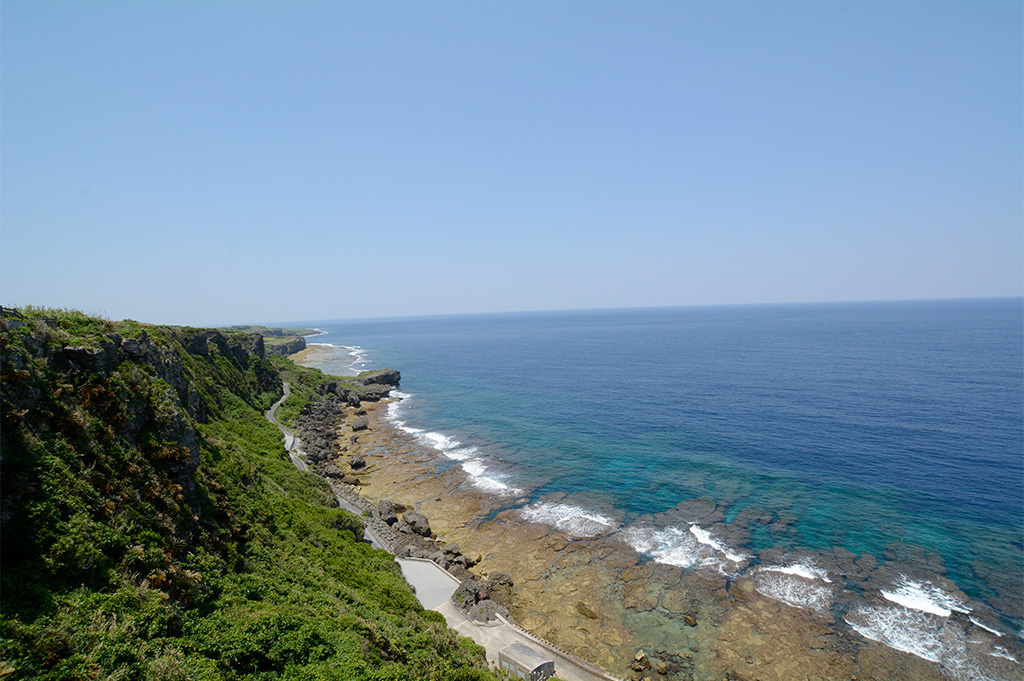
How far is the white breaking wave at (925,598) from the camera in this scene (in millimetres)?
28875

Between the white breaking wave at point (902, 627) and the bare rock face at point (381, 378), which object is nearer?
the white breaking wave at point (902, 627)

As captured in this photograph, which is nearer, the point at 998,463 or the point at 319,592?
the point at 319,592

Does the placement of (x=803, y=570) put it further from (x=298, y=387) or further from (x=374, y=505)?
(x=298, y=387)

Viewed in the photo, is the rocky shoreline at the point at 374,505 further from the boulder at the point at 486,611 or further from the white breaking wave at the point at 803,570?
the white breaking wave at the point at 803,570

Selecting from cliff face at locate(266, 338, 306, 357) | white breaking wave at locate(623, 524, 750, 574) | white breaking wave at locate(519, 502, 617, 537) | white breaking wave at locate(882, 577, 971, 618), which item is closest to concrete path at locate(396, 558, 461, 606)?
white breaking wave at locate(519, 502, 617, 537)

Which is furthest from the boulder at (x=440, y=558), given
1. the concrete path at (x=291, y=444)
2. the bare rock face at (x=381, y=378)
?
the bare rock face at (x=381, y=378)

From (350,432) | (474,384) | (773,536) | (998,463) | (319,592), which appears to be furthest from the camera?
(474,384)

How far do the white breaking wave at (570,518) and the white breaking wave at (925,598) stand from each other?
2019 cm

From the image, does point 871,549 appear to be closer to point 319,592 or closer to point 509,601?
point 509,601

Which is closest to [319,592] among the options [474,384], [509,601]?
[509,601]

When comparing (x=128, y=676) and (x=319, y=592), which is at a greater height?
(x=128, y=676)

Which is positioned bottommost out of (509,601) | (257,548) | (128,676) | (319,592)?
(509,601)

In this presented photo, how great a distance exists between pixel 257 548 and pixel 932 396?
331ft

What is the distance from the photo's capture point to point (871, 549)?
35562mm
